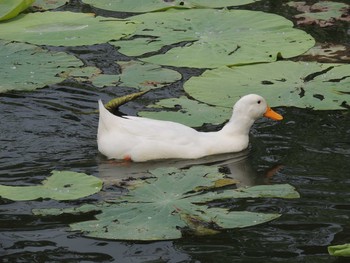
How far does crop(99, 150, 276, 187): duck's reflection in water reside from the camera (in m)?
6.38

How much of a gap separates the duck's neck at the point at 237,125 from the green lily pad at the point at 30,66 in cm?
159

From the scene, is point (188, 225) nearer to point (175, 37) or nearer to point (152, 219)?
point (152, 219)

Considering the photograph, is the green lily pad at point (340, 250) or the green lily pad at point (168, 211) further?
the green lily pad at point (168, 211)

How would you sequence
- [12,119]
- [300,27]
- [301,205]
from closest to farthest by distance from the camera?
[301,205] < [12,119] < [300,27]

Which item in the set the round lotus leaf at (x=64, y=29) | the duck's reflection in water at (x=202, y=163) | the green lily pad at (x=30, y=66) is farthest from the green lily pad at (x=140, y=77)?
the duck's reflection in water at (x=202, y=163)

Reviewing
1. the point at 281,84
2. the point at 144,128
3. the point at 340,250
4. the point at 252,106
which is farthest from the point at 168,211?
the point at 281,84

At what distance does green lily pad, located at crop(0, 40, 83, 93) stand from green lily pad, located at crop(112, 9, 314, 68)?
22.6 inches

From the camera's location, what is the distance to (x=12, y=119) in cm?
724

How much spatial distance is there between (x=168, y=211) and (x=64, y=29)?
3.77 m

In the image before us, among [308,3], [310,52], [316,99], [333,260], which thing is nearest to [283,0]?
[308,3]

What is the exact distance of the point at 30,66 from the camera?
8031mm

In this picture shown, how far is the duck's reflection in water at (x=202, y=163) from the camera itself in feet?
20.9

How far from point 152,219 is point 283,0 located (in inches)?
205

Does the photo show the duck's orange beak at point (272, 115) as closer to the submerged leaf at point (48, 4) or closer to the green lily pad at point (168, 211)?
the green lily pad at point (168, 211)
